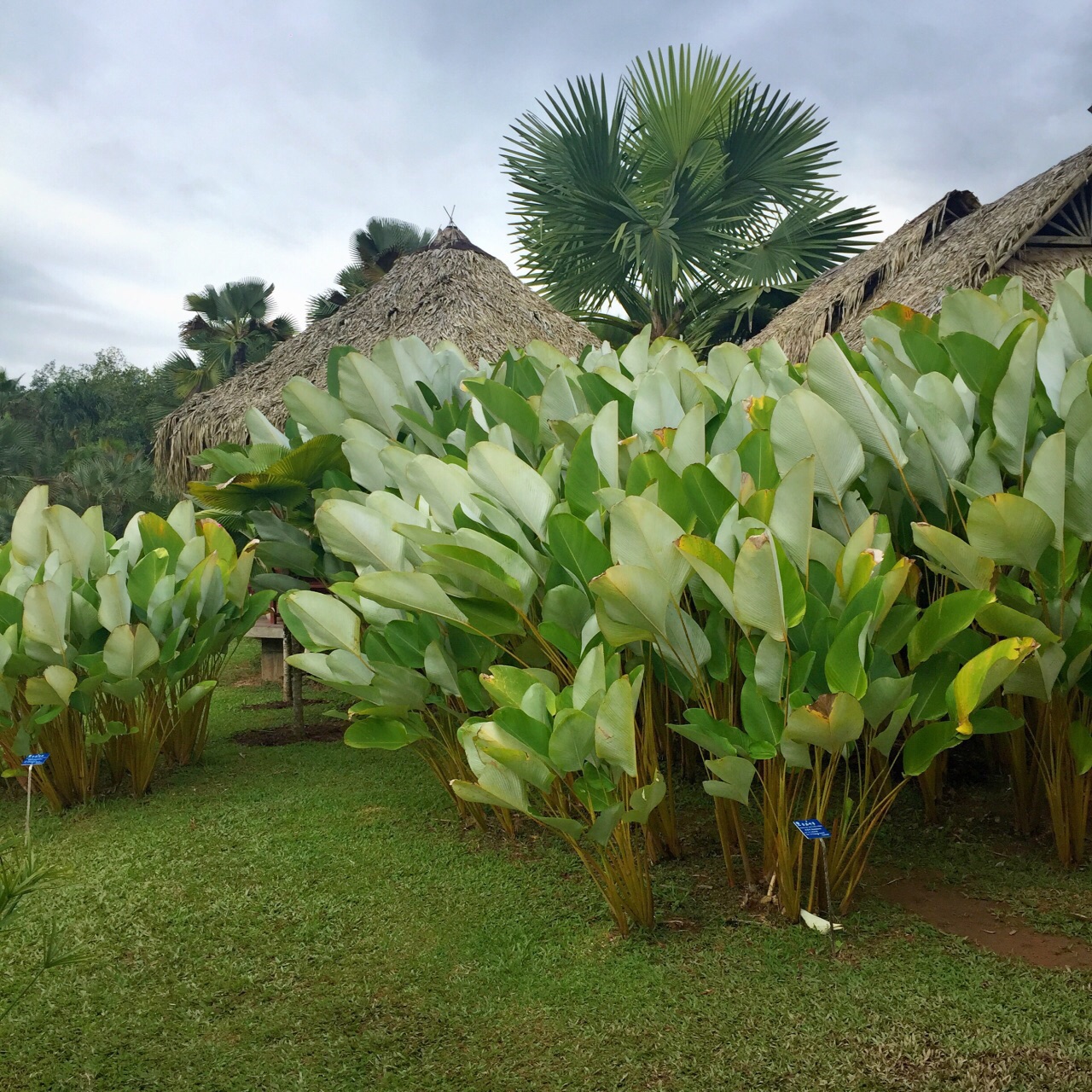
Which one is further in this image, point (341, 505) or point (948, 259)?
point (948, 259)

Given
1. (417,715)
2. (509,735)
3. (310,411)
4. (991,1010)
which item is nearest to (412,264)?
(310,411)

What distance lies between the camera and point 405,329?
790cm

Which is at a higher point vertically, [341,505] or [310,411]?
[310,411]

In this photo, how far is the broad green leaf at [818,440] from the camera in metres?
1.90

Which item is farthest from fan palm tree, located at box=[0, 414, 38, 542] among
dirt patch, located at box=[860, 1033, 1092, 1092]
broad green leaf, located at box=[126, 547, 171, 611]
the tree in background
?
dirt patch, located at box=[860, 1033, 1092, 1092]

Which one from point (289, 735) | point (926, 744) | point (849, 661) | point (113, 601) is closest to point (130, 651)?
point (113, 601)

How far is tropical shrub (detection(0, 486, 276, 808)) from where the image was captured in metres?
2.98

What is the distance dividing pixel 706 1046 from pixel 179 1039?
3.31 ft

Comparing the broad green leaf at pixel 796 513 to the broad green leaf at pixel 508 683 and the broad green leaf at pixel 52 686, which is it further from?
the broad green leaf at pixel 52 686

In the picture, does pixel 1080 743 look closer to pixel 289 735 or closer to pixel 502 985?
pixel 502 985

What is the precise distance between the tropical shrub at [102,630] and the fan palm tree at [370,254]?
1682 centimetres

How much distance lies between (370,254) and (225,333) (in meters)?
4.74

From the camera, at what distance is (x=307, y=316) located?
20.5 metres

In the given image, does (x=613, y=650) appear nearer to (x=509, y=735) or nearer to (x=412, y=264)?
(x=509, y=735)
